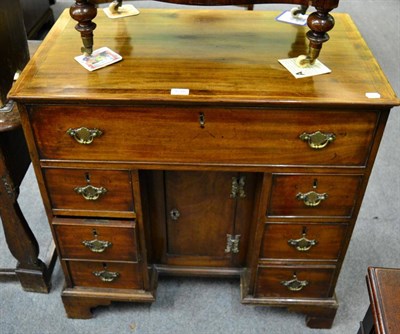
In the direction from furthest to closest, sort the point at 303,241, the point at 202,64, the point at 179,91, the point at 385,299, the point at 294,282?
the point at 294,282
the point at 303,241
the point at 202,64
the point at 179,91
the point at 385,299

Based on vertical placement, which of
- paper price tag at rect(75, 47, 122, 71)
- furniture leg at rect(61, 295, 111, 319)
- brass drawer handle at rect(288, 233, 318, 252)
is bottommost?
furniture leg at rect(61, 295, 111, 319)

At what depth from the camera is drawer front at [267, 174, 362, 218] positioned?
121 cm

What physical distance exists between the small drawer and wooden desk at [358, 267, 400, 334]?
702 millimetres

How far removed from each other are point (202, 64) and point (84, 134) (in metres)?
0.34

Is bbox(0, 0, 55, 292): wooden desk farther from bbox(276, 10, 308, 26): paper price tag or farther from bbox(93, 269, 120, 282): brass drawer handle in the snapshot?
bbox(276, 10, 308, 26): paper price tag

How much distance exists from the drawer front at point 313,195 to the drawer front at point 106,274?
491 millimetres

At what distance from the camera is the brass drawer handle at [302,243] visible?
135cm

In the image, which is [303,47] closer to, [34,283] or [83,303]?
[83,303]

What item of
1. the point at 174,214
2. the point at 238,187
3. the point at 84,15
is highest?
the point at 84,15

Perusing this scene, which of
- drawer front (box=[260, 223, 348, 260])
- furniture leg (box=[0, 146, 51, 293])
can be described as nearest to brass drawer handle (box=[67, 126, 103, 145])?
furniture leg (box=[0, 146, 51, 293])

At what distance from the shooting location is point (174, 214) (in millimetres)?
1482

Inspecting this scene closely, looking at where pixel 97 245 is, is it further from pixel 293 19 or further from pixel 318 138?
pixel 293 19

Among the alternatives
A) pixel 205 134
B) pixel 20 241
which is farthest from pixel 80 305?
pixel 205 134

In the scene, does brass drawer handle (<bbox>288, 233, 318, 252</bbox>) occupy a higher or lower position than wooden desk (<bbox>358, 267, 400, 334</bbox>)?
lower
